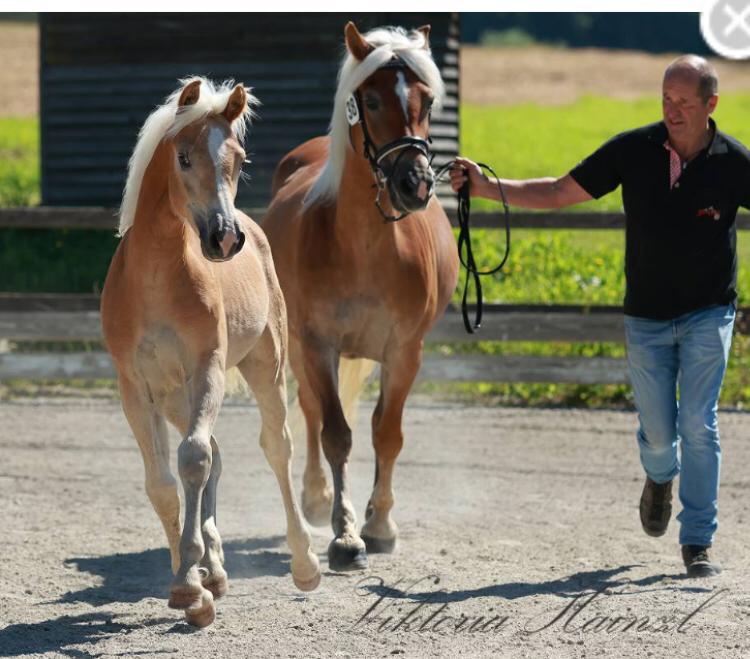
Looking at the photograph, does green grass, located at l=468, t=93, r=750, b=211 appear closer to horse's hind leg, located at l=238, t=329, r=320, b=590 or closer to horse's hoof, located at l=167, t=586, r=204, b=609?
horse's hind leg, located at l=238, t=329, r=320, b=590

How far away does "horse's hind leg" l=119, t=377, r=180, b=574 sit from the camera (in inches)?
180

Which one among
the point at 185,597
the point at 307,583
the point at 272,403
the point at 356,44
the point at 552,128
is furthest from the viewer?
the point at 552,128

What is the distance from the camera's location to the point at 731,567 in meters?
5.38

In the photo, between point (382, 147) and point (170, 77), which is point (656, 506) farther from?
point (170, 77)

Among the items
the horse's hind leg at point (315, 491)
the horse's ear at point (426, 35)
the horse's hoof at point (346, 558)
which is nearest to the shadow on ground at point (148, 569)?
the horse's hoof at point (346, 558)

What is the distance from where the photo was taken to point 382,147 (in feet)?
17.6

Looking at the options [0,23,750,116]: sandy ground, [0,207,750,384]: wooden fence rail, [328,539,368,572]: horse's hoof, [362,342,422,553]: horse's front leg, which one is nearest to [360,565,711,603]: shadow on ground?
[328,539,368,572]: horse's hoof

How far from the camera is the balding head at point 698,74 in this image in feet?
16.8

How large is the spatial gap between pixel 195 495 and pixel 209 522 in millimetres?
478

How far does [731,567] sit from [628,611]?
2.88 feet

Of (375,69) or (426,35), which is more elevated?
(426,35)

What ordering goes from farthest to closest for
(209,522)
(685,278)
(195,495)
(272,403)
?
1. (685,278)
2. (272,403)
3. (209,522)
4. (195,495)

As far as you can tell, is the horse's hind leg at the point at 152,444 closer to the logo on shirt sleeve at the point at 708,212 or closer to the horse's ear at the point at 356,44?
the horse's ear at the point at 356,44

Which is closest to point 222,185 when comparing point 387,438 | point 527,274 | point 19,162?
point 387,438
